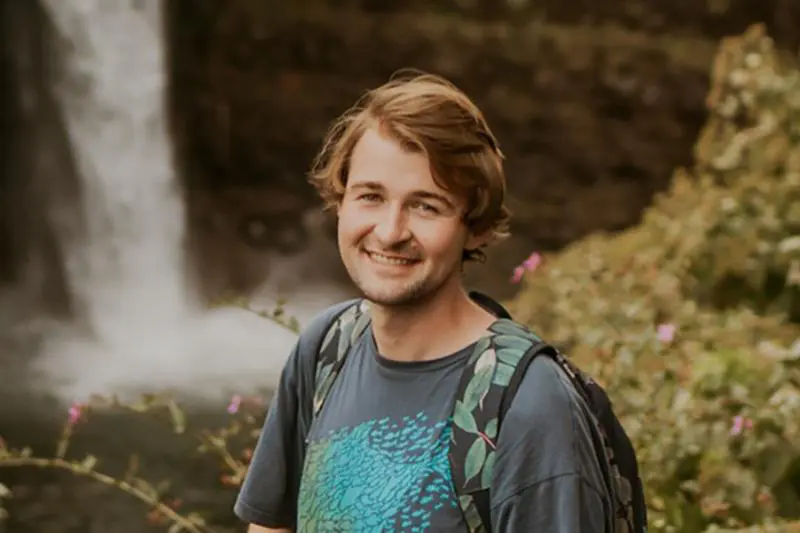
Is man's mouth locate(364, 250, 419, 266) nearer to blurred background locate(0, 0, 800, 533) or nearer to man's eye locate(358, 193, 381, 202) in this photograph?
man's eye locate(358, 193, 381, 202)

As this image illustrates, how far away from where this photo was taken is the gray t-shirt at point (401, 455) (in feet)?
5.32

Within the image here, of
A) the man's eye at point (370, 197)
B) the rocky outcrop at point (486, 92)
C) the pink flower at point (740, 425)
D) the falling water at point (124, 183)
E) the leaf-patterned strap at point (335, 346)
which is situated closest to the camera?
the man's eye at point (370, 197)

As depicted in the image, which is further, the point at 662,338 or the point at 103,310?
the point at 103,310

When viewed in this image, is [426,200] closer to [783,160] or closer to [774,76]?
[783,160]

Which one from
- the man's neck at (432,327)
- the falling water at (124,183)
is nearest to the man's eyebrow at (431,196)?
the man's neck at (432,327)

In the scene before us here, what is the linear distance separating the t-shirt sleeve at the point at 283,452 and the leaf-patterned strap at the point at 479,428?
1.21 feet

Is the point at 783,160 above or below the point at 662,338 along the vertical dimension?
above

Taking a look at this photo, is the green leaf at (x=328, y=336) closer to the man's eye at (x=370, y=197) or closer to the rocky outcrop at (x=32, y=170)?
the man's eye at (x=370, y=197)

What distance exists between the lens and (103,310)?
44.4 ft

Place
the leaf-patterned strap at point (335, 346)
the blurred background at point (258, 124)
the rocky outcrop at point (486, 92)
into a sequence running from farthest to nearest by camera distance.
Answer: the rocky outcrop at point (486, 92) → the blurred background at point (258, 124) → the leaf-patterned strap at point (335, 346)

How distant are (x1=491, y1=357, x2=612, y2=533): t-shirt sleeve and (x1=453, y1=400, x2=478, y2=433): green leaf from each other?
0.14ft

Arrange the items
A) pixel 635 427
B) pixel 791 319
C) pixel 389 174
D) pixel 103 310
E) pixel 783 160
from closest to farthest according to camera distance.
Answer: pixel 389 174
pixel 635 427
pixel 791 319
pixel 783 160
pixel 103 310

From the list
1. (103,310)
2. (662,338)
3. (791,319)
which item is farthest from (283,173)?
(662,338)

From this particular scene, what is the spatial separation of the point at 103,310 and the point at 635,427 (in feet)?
34.5
